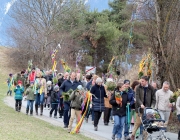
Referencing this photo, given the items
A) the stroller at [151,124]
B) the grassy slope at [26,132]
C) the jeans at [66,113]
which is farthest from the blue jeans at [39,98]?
the stroller at [151,124]

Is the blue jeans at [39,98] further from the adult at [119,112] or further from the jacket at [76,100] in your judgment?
the adult at [119,112]

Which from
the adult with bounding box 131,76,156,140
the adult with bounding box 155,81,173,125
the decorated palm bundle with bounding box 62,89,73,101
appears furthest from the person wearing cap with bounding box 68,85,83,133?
the adult with bounding box 155,81,173,125

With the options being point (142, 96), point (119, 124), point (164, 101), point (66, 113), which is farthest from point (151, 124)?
point (66, 113)

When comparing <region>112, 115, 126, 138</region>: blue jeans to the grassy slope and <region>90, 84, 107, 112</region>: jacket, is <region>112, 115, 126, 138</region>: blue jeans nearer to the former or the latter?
the grassy slope

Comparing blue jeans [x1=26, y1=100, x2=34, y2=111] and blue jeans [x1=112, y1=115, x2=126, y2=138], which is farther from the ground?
blue jeans [x1=26, y1=100, x2=34, y2=111]

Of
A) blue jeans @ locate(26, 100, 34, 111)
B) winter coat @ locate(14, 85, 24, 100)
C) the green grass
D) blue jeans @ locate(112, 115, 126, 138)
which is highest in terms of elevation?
winter coat @ locate(14, 85, 24, 100)

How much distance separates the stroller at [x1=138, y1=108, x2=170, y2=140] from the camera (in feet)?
33.7

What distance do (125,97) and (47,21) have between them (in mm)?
30823

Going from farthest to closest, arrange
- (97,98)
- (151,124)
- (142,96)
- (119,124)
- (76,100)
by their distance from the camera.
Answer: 1. (97,98)
2. (76,100)
3. (119,124)
4. (142,96)
5. (151,124)

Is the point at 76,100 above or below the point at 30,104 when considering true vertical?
above

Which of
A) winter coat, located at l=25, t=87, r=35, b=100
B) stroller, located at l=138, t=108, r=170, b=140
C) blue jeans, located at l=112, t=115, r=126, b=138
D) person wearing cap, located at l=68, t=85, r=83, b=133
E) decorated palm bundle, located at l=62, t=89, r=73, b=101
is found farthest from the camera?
winter coat, located at l=25, t=87, r=35, b=100

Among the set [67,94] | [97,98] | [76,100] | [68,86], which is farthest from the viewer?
[97,98]

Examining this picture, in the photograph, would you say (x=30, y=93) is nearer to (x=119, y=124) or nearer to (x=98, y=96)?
(x=98, y=96)

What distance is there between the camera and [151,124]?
411 inches
